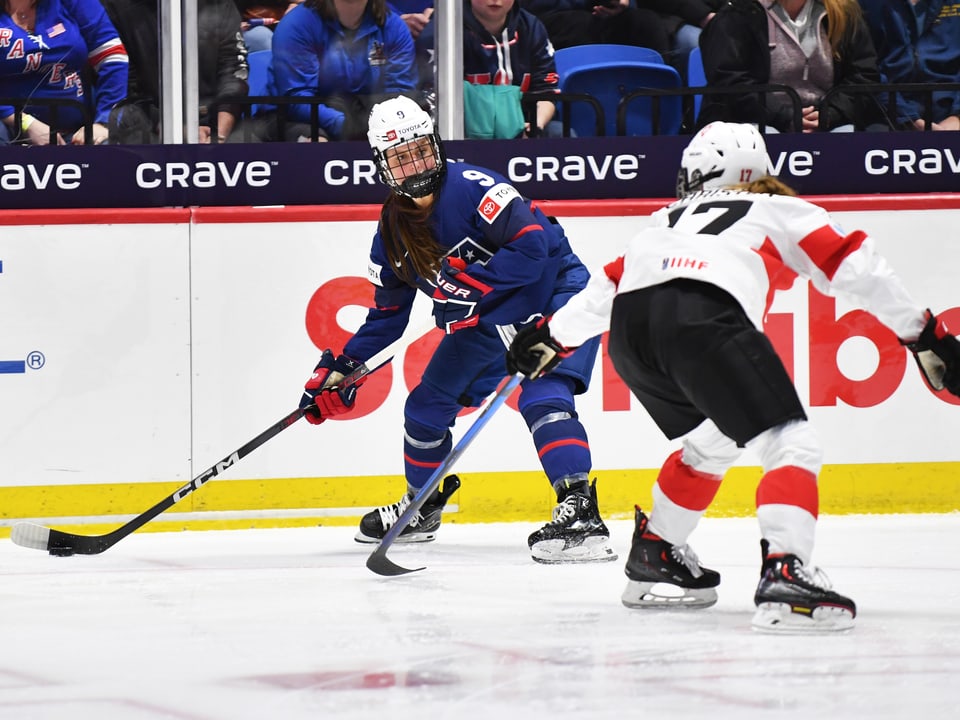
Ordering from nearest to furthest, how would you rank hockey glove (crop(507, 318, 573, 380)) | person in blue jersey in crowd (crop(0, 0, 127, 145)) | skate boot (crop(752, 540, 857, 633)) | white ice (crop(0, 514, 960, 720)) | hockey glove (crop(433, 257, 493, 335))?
white ice (crop(0, 514, 960, 720)), skate boot (crop(752, 540, 857, 633)), hockey glove (crop(507, 318, 573, 380)), hockey glove (crop(433, 257, 493, 335)), person in blue jersey in crowd (crop(0, 0, 127, 145))

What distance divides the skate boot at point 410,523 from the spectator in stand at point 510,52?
4.21ft

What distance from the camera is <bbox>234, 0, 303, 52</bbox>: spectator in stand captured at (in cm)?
429

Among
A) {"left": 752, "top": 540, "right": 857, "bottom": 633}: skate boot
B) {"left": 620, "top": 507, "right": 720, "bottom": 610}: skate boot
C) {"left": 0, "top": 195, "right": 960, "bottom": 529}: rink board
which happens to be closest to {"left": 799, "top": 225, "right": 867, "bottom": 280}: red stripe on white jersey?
{"left": 752, "top": 540, "right": 857, "bottom": 633}: skate boot

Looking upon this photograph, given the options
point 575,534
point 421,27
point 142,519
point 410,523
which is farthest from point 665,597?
point 421,27

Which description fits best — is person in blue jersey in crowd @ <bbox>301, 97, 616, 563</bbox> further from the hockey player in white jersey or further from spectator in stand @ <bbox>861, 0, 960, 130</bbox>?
spectator in stand @ <bbox>861, 0, 960, 130</bbox>

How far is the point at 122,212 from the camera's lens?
4.13m

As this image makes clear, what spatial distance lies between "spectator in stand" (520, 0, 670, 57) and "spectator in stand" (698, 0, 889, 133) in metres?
0.21

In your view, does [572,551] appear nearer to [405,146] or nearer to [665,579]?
[665,579]

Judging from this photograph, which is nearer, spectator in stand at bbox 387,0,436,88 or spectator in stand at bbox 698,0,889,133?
spectator in stand at bbox 387,0,436,88

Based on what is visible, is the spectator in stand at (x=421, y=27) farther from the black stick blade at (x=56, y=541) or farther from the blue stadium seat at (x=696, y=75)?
the black stick blade at (x=56, y=541)

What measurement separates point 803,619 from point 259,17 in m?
2.67

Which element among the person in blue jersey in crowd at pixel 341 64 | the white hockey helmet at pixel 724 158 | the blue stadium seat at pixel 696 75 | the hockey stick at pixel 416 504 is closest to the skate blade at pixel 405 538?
the hockey stick at pixel 416 504

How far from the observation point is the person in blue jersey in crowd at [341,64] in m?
4.35

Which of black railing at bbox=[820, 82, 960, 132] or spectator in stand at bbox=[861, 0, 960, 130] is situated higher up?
spectator in stand at bbox=[861, 0, 960, 130]
